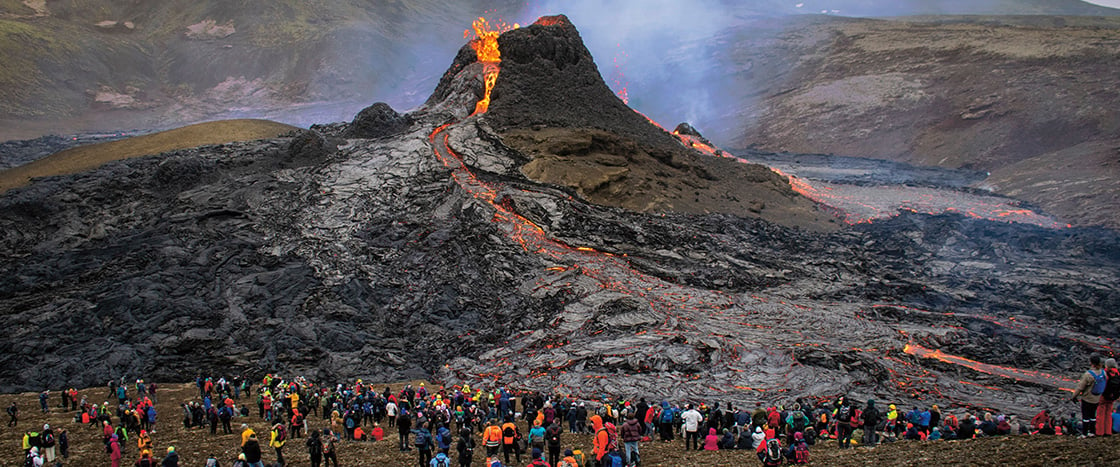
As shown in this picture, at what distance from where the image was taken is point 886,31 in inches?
5187

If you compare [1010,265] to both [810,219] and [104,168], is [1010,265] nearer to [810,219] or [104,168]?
[810,219]

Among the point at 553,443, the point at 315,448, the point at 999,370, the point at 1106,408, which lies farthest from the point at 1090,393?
the point at 999,370

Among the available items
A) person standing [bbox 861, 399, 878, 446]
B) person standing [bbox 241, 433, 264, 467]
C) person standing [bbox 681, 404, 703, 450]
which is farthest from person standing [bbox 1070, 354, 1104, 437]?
person standing [bbox 241, 433, 264, 467]

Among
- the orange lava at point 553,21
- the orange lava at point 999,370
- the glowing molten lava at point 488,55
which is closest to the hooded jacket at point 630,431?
the orange lava at point 999,370

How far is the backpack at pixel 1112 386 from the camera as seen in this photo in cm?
1453

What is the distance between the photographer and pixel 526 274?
41.7m

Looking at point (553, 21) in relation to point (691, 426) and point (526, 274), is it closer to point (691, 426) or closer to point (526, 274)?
point (526, 274)

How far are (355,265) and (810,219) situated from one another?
34922 mm

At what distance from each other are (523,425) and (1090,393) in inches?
643

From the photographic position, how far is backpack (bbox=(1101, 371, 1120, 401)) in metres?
14.5

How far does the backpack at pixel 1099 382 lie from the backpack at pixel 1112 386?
45mm

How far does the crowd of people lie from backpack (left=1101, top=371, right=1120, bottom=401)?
0.02 meters

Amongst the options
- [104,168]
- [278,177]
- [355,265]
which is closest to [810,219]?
[355,265]

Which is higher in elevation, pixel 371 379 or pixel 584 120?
pixel 584 120
